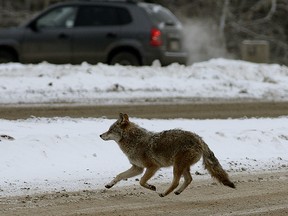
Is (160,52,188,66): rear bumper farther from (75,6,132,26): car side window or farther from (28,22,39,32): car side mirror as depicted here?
(28,22,39,32): car side mirror

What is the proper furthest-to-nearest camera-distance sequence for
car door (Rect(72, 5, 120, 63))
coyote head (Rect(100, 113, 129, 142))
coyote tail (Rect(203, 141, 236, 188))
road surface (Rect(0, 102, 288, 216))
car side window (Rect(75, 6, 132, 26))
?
car side window (Rect(75, 6, 132, 26)) < car door (Rect(72, 5, 120, 63)) < coyote head (Rect(100, 113, 129, 142)) < coyote tail (Rect(203, 141, 236, 188)) < road surface (Rect(0, 102, 288, 216))

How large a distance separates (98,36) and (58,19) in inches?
45.0

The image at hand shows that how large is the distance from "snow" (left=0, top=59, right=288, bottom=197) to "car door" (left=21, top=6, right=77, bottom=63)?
3.43 ft

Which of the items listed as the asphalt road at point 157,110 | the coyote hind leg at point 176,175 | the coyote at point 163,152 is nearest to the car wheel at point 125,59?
the asphalt road at point 157,110

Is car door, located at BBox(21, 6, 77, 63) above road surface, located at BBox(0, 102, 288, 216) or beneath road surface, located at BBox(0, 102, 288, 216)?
above

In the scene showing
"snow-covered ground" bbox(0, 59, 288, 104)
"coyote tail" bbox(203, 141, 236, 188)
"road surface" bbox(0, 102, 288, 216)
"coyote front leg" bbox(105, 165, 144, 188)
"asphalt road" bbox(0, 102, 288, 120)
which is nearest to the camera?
"road surface" bbox(0, 102, 288, 216)

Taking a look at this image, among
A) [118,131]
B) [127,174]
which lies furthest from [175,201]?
[118,131]

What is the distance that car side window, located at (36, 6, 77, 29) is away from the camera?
23.0 m

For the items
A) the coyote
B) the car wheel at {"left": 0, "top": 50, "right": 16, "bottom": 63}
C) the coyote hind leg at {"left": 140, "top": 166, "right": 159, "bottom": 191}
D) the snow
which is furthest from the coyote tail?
the car wheel at {"left": 0, "top": 50, "right": 16, "bottom": 63}

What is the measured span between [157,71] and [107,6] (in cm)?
240

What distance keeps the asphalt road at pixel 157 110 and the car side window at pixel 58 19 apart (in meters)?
5.69

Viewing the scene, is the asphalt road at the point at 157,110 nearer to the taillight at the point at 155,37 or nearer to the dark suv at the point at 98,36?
the taillight at the point at 155,37

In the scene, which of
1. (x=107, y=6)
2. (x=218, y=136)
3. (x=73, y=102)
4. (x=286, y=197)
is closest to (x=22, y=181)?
(x=286, y=197)

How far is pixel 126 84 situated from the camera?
2058cm
